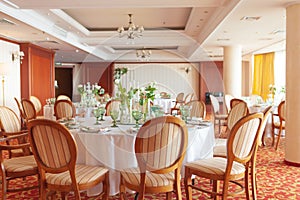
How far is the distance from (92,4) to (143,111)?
2781 millimetres

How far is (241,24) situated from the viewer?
22.9 ft

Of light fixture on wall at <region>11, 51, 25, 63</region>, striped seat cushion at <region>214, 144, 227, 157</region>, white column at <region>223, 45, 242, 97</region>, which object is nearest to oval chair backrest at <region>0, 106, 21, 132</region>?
striped seat cushion at <region>214, 144, 227, 157</region>

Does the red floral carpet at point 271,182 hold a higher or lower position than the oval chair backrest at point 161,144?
lower

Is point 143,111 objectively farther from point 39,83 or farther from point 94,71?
point 94,71

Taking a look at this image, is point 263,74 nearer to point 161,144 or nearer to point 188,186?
point 188,186

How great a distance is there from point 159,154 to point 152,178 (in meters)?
0.25

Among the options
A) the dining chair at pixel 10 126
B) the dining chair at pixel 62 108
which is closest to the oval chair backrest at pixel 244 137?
the dining chair at pixel 10 126

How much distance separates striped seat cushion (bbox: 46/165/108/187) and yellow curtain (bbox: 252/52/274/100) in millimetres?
12314

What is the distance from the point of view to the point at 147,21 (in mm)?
9102

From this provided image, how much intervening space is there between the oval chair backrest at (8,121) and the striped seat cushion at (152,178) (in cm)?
193

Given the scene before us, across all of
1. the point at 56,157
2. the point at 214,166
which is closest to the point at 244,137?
the point at 214,166

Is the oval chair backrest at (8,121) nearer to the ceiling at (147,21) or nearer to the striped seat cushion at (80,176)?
the striped seat cushion at (80,176)

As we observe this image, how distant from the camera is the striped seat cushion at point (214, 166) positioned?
303 cm

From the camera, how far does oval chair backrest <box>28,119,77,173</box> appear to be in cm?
263
